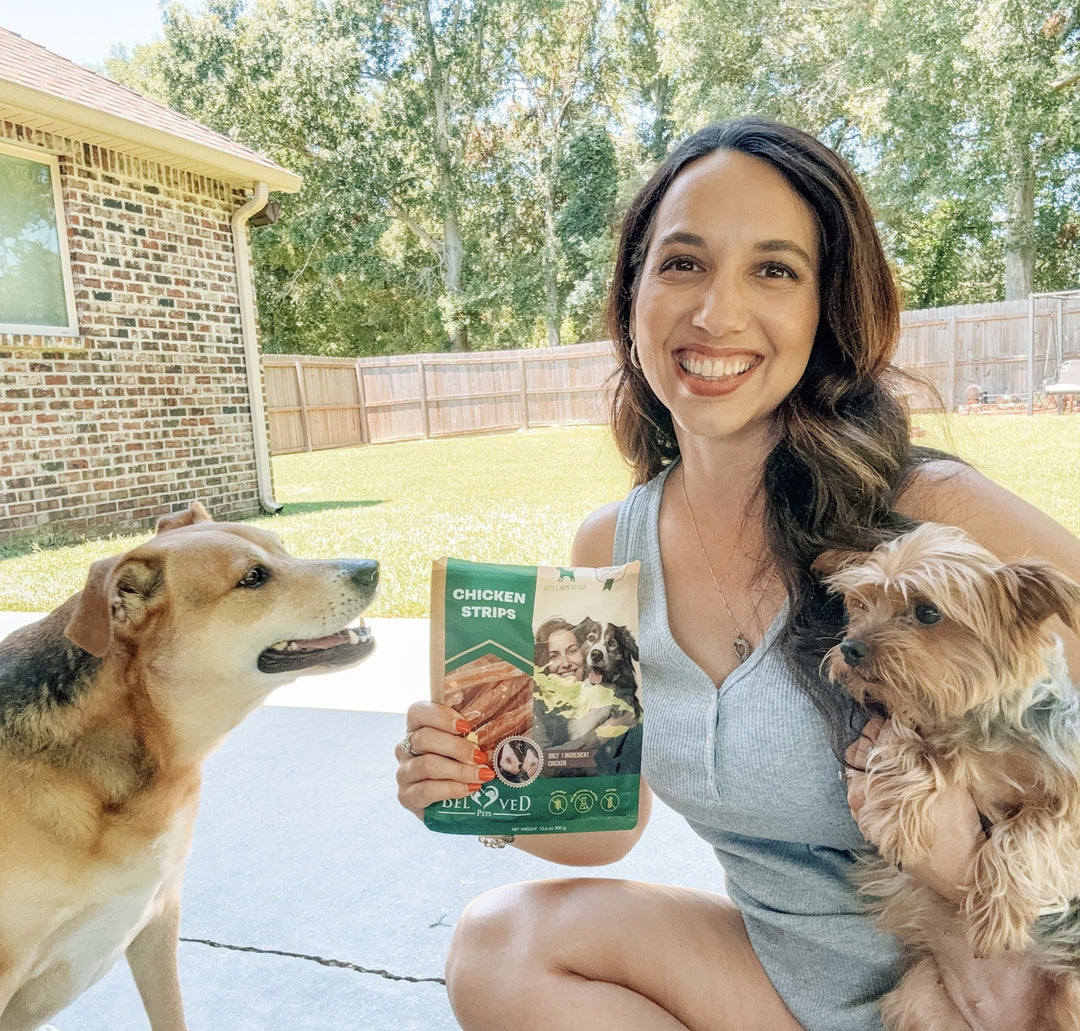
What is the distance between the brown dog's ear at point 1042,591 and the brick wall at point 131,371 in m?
4.44

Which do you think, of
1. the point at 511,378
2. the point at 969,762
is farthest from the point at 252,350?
the point at 969,762

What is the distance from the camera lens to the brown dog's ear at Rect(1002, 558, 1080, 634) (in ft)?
2.79

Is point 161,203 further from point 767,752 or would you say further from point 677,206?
point 767,752

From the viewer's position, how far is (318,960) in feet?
5.77

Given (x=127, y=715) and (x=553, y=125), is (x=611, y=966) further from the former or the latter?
(x=553, y=125)

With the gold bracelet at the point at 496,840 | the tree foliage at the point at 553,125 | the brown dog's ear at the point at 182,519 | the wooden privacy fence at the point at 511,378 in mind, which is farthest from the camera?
the tree foliage at the point at 553,125

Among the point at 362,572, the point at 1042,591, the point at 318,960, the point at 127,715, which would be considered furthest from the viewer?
the point at 318,960

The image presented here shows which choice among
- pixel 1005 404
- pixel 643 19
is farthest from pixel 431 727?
pixel 643 19

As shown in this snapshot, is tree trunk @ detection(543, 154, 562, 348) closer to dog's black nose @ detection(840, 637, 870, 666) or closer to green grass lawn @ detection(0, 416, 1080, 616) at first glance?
green grass lawn @ detection(0, 416, 1080, 616)

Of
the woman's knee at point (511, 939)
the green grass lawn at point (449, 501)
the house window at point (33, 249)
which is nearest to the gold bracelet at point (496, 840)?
the woman's knee at point (511, 939)

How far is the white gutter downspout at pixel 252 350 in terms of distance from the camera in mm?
5633

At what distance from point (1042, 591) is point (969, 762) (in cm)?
25

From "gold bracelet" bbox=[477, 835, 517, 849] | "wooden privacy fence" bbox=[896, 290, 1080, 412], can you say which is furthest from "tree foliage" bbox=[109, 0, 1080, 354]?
"gold bracelet" bbox=[477, 835, 517, 849]

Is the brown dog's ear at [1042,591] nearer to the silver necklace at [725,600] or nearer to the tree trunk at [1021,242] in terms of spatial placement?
the silver necklace at [725,600]
